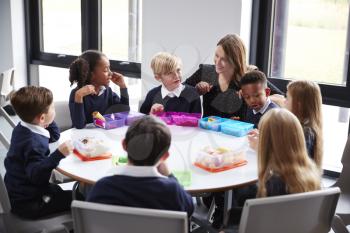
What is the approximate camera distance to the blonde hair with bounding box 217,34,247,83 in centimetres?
281

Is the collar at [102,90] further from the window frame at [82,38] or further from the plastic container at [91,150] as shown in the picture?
the window frame at [82,38]

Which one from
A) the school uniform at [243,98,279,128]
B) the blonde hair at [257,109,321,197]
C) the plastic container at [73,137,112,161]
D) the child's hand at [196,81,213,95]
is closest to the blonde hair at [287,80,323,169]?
the school uniform at [243,98,279,128]

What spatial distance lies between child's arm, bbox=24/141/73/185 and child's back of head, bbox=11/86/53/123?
17cm

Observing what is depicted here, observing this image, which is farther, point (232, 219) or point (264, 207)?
point (232, 219)

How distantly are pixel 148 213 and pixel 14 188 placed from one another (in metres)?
0.95

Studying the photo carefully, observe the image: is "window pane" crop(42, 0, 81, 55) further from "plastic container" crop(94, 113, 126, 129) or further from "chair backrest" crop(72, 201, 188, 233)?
"chair backrest" crop(72, 201, 188, 233)

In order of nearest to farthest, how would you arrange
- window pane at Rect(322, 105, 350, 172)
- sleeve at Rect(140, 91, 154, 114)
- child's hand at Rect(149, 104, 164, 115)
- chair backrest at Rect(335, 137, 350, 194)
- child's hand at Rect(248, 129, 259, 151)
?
child's hand at Rect(248, 129, 259, 151) < chair backrest at Rect(335, 137, 350, 194) < child's hand at Rect(149, 104, 164, 115) < sleeve at Rect(140, 91, 154, 114) < window pane at Rect(322, 105, 350, 172)

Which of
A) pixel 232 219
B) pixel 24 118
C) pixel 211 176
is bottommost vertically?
pixel 232 219

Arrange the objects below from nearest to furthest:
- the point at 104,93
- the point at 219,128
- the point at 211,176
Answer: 1. the point at 211,176
2. the point at 219,128
3. the point at 104,93

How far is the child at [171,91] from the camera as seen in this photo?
109 inches

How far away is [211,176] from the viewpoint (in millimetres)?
1896

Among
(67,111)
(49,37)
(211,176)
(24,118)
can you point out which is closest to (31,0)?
(49,37)

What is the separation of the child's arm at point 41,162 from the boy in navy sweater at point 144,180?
0.42 m

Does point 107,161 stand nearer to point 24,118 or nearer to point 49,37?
point 24,118
